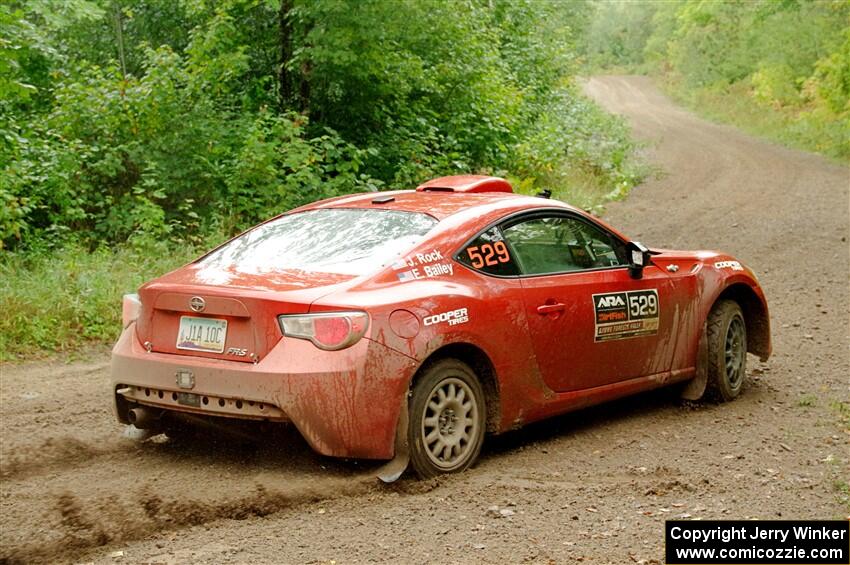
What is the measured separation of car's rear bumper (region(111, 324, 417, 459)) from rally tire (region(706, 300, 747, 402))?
2.96 metres

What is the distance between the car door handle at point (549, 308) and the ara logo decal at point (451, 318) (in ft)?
2.08

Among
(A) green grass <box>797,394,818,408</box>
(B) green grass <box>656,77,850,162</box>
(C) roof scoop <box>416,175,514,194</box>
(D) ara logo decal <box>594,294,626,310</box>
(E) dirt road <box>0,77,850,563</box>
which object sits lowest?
(A) green grass <box>797,394,818,408</box>

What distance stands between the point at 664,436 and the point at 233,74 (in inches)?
369

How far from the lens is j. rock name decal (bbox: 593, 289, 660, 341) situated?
6504 millimetres

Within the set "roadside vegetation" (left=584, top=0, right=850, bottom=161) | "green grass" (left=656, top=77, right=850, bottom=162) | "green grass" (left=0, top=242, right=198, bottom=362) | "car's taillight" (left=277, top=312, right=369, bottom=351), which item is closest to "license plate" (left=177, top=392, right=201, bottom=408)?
"car's taillight" (left=277, top=312, right=369, bottom=351)

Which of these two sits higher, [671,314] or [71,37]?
[71,37]

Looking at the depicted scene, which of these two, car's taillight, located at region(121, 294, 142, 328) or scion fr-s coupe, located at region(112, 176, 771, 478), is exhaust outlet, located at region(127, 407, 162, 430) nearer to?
scion fr-s coupe, located at region(112, 176, 771, 478)

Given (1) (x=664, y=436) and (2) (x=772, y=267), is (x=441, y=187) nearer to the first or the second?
(1) (x=664, y=436)

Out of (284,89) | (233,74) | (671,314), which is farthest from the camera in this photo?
(284,89)

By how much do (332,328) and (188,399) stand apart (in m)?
0.88

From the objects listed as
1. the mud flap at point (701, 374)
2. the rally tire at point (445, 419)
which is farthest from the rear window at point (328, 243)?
the mud flap at point (701, 374)

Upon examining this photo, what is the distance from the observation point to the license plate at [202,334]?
5371 mm

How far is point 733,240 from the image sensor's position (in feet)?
52.6

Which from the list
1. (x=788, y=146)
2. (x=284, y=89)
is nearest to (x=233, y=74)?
(x=284, y=89)
